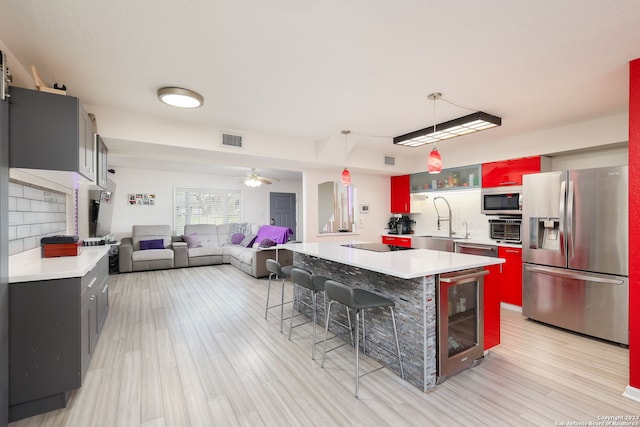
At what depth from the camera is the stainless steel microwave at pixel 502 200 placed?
4.07 meters

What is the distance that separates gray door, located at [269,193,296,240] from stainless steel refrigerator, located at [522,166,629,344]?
6.73 meters

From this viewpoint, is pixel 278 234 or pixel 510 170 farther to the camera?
pixel 278 234

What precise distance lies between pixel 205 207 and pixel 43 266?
20.4ft

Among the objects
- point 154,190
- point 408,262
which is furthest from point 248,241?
point 408,262

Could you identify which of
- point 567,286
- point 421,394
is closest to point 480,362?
point 421,394

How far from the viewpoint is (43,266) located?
7.23ft

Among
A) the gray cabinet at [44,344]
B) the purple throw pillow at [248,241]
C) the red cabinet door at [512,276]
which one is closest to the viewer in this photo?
the gray cabinet at [44,344]

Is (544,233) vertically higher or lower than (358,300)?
higher

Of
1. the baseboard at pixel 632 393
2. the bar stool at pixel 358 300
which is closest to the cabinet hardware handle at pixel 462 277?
the bar stool at pixel 358 300

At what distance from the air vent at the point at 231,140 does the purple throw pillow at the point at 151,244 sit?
4.09 meters

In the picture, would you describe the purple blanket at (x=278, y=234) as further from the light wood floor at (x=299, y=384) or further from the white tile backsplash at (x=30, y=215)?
the white tile backsplash at (x=30, y=215)

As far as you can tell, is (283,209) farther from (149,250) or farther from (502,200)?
(502,200)

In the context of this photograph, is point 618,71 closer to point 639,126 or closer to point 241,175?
point 639,126

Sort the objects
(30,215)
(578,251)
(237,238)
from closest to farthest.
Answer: (30,215) < (578,251) < (237,238)
